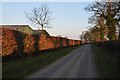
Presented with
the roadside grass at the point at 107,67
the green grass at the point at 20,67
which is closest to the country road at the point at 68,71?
the roadside grass at the point at 107,67

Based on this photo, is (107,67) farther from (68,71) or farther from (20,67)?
(20,67)

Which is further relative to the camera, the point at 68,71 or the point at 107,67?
the point at 107,67

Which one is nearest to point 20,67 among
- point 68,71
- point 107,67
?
point 68,71

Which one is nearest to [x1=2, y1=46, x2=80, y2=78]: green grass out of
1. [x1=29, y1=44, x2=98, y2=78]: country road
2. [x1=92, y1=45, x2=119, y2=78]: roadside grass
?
[x1=29, y1=44, x2=98, y2=78]: country road

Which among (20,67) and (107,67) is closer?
(20,67)

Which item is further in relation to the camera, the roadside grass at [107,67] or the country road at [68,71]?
the roadside grass at [107,67]

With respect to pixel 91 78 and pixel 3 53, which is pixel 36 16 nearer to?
pixel 3 53

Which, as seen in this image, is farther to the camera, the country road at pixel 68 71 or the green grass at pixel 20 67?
the green grass at pixel 20 67

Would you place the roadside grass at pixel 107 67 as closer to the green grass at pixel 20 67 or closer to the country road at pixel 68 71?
the country road at pixel 68 71

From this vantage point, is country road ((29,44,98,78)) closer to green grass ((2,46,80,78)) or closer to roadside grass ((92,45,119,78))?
roadside grass ((92,45,119,78))

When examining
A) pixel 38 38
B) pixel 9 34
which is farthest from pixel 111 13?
pixel 9 34

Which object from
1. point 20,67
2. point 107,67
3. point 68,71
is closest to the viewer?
point 68,71

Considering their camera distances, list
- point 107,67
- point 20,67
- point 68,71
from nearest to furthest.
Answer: point 68,71 < point 20,67 < point 107,67

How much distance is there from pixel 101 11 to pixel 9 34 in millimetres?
36165
